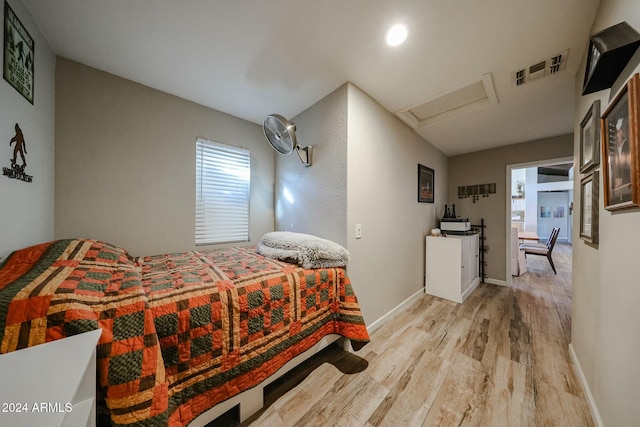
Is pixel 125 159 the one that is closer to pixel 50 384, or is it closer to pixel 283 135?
pixel 283 135

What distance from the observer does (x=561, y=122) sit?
245cm

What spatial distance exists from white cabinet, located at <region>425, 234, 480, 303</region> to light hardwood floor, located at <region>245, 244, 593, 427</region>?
459 millimetres

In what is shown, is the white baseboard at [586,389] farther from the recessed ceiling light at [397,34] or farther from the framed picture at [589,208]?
the recessed ceiling light at [397,34]

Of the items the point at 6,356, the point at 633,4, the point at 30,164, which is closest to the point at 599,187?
the point at 633,4

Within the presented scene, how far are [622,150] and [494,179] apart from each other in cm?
298

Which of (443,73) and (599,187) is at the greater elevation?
(443,73)

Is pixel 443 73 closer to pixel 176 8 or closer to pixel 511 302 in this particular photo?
pixel 176 8

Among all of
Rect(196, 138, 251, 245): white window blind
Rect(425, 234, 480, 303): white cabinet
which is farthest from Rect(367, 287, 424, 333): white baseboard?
Rect(196, 138, 251, 245): white window blind

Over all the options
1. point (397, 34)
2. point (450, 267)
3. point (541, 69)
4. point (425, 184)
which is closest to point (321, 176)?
point (397, 34)

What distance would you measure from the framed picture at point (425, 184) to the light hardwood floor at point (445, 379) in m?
1.59

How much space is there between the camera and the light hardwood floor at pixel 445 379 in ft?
3.84

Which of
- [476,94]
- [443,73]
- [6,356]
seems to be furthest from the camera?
[476,94]

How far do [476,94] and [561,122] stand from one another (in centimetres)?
145

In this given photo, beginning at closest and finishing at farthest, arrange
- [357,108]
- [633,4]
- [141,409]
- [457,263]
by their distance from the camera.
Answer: [141,409] → [633,4] → [357,108] → [457,263]
